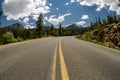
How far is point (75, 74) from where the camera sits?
6043 mm

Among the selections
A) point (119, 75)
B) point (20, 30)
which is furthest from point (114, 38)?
point (20, 30)

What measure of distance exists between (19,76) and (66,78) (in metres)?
1.45

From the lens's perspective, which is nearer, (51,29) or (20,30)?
(51,29)

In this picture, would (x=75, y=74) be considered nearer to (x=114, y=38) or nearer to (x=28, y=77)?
(x=28, y=77)

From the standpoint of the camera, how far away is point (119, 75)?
5.95m

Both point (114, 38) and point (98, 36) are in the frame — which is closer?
point (114, 38)

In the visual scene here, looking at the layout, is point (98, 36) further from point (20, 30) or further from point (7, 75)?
point (20, 30)

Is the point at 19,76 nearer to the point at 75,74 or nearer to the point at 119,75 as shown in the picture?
the point at 75,74

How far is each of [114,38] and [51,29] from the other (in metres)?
107

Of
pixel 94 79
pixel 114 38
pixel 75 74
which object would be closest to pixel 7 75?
pixel 75 74

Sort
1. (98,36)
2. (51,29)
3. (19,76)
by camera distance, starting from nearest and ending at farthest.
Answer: (19,76), (98,36), (51,29)

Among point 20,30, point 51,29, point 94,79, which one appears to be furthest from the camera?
point 20,30

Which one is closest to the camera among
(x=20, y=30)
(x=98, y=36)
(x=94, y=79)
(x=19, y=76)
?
(x=94, y=79)

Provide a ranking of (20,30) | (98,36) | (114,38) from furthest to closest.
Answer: (20,30) → (98,36) → (114,38)
